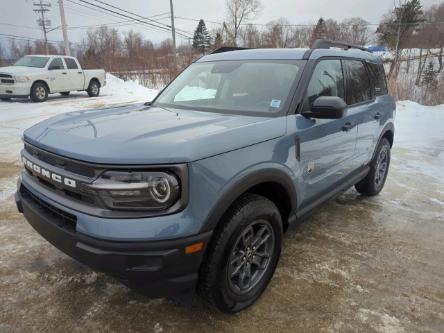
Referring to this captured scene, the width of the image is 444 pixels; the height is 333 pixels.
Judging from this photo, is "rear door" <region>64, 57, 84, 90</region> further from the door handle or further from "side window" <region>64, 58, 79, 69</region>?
the door handle

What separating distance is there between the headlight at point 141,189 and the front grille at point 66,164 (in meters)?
0.09

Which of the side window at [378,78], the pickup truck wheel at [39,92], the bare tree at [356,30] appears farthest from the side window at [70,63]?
the bare tree at [356,30]

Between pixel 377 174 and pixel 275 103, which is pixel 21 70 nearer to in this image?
pixel 377 174

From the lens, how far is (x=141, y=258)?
189 centimetres

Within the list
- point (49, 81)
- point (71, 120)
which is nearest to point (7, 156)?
point (71, 120)

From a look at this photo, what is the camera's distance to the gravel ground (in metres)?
2.44

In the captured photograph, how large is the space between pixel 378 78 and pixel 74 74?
45.5ft

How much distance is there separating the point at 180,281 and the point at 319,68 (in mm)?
2238

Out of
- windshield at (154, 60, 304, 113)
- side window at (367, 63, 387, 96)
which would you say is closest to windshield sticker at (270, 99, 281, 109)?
windshield at (154, 60, 304, 113)

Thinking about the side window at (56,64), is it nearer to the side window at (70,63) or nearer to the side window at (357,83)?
the side window at (70,63)

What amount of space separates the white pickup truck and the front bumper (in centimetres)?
1292

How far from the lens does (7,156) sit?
6.45m

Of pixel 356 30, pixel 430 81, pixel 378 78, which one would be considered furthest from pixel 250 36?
pixel 378 78

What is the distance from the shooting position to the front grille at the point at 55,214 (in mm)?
2107
